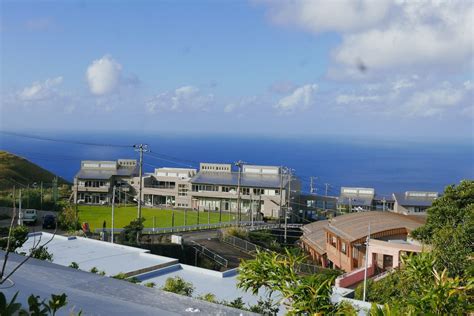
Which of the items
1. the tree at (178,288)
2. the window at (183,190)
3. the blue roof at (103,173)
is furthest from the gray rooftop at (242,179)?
the tree at (178,288)

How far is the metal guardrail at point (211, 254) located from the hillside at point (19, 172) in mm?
31900

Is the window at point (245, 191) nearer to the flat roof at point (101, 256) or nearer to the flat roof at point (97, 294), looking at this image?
the flat roof at point (101, 256)

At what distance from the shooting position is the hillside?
53.7m

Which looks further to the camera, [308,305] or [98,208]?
[98,208]

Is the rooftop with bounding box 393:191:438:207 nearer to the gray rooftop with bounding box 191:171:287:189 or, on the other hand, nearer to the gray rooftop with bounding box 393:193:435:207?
the gray rooftop with bounding box 393:193:435:207

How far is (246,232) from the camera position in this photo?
31922 millimetres

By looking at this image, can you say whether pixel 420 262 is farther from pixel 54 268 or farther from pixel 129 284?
pixel 54 268

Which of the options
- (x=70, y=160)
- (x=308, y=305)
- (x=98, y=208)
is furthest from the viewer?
(x=70, y=160)

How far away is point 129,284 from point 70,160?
16456cm

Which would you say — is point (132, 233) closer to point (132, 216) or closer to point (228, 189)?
point (132, 216)

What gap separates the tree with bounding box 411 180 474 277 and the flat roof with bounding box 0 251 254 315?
5.68 metres

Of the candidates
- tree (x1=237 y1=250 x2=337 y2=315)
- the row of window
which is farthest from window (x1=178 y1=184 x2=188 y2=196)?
tree (x1=237 y1=250 x2=337 y2=315)

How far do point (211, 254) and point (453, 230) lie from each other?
1442cm

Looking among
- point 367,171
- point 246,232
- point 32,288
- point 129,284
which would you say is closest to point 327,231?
point 246,232
